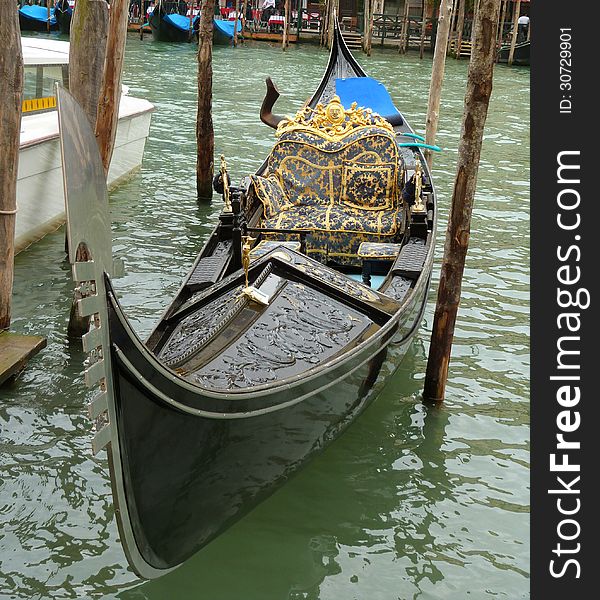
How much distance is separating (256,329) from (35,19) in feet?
63.1

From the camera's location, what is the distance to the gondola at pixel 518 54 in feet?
58.7

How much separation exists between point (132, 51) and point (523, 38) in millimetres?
8574

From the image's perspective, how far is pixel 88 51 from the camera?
14.9 feet

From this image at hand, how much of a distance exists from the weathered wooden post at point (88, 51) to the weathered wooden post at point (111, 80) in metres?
0.15

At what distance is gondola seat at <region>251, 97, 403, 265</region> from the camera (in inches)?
180

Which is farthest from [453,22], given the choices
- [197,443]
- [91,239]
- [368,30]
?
[91,239]

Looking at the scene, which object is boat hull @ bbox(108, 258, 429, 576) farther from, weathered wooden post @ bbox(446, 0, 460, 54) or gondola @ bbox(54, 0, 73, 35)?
gondola @ bbox(54, 0, 73, 35)

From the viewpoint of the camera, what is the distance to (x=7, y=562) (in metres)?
2.70

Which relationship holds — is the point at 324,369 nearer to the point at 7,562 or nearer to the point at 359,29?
the point at 7,562

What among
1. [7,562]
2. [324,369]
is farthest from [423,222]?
[7,562]

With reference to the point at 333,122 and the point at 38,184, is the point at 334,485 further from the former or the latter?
the point at 38,184

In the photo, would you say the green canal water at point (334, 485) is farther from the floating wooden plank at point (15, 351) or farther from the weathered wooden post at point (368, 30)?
the weathered wooden post at point (368, 30)

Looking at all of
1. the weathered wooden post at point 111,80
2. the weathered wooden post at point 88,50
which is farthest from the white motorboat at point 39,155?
the weathered wooden post at point 111,80

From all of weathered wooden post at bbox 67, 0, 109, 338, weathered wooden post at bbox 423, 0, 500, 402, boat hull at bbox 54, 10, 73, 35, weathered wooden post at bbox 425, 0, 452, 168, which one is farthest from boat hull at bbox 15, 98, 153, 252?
boat hull at bbox 54, 10, 73, 35
